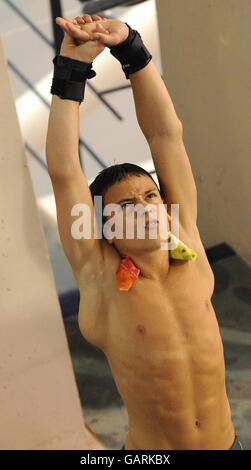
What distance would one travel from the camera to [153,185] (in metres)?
1.68

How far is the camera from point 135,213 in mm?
1607

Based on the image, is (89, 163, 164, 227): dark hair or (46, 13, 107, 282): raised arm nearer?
(46, 13, 107, 282): raised arm

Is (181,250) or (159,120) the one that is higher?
(159,120)

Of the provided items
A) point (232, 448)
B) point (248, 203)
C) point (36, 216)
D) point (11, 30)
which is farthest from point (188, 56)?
point (11, 30)

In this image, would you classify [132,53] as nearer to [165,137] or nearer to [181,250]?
[165,137]

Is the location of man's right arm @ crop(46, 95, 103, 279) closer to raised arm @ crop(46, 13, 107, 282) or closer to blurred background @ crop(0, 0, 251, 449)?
raised arm @ crop(46, 13, 107, 282)

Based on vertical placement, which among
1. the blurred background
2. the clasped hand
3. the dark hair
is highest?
the clasped hand

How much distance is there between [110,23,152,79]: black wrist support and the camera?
1.60m

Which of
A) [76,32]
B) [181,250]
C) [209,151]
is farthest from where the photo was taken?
[209,151]

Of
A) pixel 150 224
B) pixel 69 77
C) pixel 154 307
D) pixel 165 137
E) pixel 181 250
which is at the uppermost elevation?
pixel 69 77

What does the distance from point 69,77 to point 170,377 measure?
2.63ft

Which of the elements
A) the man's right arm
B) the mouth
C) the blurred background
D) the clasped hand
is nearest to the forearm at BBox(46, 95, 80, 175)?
the man's right arm

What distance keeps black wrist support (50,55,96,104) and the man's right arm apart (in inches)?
0.7

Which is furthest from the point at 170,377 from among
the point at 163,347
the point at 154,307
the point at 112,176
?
the point at 112,176
